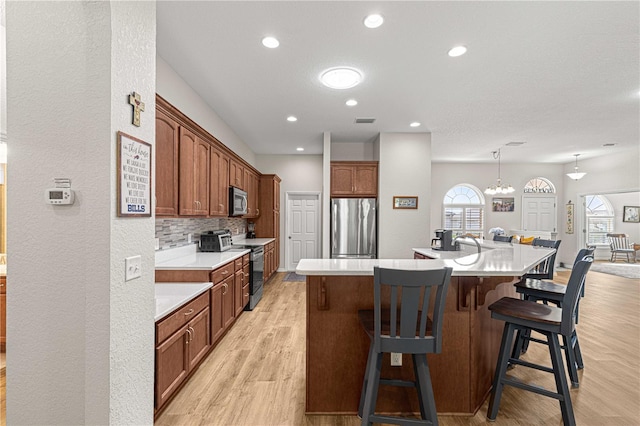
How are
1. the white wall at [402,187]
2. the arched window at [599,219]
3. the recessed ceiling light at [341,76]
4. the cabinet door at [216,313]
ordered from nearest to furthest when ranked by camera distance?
the cabinet door at [216,313]
the recessed ceiling light at [341,76]
the white wall at [402,187]
the arched window at [599,219]

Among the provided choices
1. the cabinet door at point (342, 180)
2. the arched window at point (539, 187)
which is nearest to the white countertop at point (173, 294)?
the cabinet door at point (342, 180)

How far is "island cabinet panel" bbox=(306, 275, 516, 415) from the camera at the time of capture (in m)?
2.11

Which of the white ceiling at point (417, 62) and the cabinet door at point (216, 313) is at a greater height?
the white ceiling at point (417, 62)

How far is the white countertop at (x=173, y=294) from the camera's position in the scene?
201cm

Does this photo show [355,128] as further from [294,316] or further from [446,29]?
[294,316]

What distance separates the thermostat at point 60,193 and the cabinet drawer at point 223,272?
Answer: 1652 millimetres

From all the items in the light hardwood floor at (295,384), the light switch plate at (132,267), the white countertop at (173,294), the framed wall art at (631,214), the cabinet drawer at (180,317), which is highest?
the framed wall art at (631,214)

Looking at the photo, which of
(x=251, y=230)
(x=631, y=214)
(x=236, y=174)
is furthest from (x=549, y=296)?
(x=631, y=214)

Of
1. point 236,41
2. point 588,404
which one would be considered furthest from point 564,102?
point 236,41

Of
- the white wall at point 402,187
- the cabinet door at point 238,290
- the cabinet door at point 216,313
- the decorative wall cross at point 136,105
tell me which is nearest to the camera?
the decorative wall cross at point 136,105

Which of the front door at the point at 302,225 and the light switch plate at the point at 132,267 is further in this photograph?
the front door at the point at 302,225

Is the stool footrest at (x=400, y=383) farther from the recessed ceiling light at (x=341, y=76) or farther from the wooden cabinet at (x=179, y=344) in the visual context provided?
the recessed ceiling light at (x=341, y=76)

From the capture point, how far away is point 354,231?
5570mm

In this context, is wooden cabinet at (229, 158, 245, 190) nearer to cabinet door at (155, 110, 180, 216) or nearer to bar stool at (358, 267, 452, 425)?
cabinet door at (155, 110, 180, 216)
